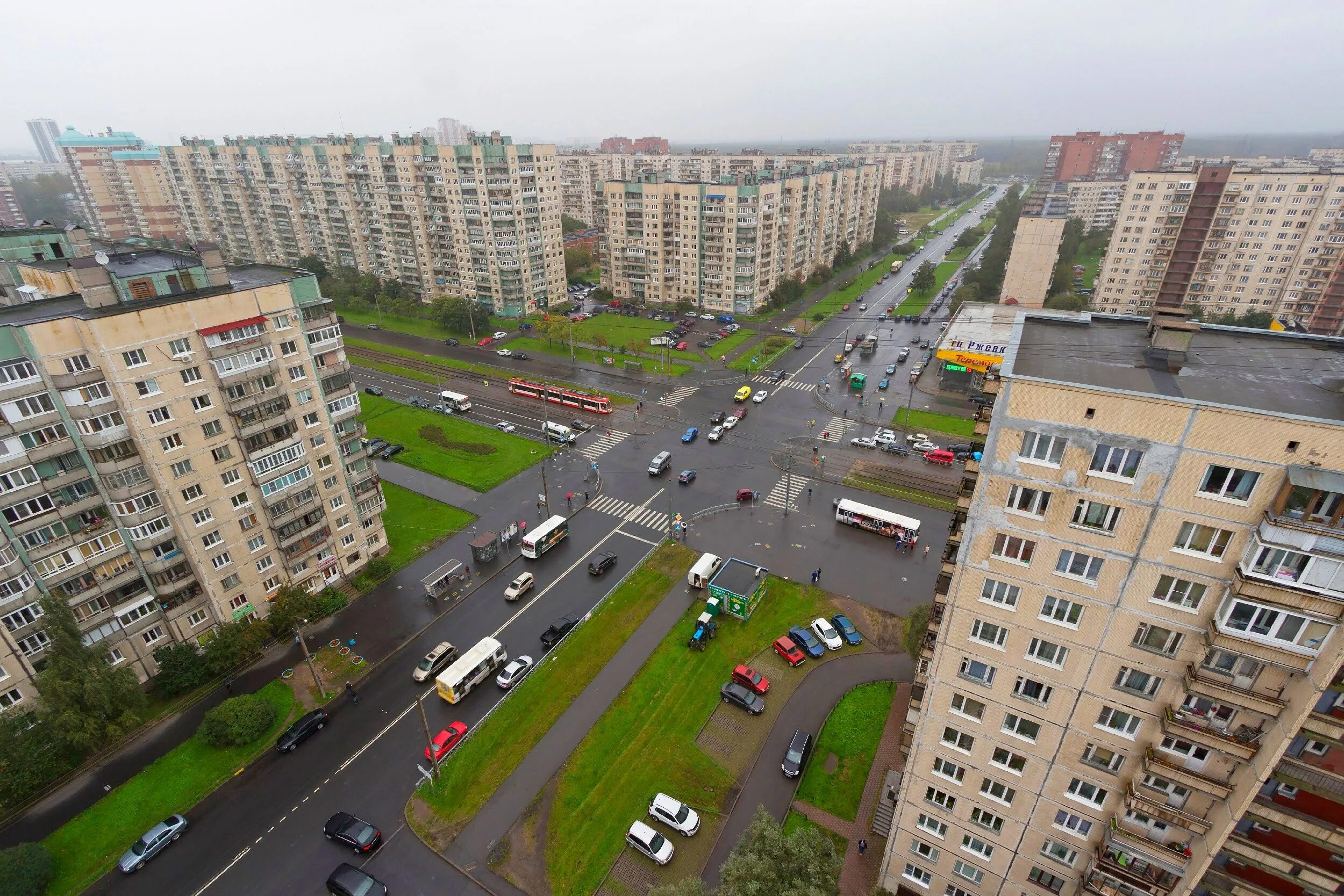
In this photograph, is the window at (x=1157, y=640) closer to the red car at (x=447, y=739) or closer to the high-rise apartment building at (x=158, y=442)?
the red car at (x=447, y=739)

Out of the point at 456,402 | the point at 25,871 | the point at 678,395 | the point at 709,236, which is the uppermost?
the point at 709,236

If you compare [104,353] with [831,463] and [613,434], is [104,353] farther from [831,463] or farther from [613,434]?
[831,463]

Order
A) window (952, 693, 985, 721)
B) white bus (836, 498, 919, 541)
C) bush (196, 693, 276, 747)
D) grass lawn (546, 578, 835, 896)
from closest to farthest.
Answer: window (952, 693, 985, 721), grass lawn (546, 578, 835, 896), bush (196, 693, 276, 747), white bus (836, 498, 919, 541)

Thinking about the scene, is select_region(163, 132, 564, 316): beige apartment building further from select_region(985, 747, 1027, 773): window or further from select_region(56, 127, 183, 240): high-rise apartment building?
select_region(985, 747, 1027, 773): window

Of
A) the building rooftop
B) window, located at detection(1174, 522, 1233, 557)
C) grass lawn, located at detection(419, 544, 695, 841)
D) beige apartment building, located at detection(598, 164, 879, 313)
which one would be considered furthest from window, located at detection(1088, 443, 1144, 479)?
beige apartment building, located at detection(598, 164, 879, 313)

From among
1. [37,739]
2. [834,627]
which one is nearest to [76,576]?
[37,739]

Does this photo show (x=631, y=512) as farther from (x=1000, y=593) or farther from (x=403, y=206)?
(x=403, y=206)

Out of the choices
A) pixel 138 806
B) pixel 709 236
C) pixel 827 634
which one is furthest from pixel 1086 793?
pixel 709 236

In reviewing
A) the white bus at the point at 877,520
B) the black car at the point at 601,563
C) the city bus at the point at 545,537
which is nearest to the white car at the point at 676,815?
the black car at the point at 601,563
